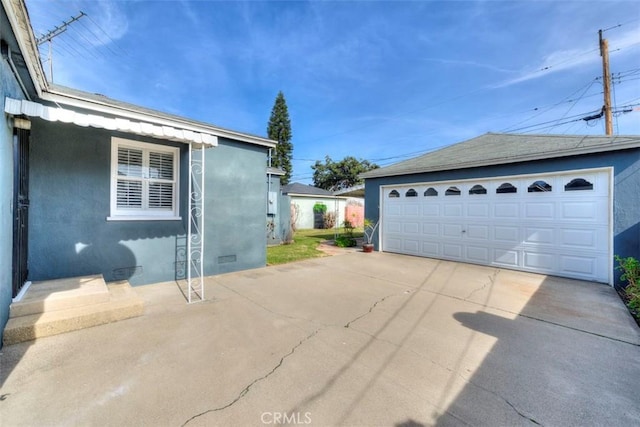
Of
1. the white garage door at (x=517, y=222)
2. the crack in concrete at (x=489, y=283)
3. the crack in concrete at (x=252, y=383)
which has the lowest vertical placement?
the crack in concrete at (x=489, y=283)

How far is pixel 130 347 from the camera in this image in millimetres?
2840

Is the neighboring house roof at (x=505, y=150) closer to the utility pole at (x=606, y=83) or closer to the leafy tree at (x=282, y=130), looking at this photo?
the utility pole at (x=606, y=83)

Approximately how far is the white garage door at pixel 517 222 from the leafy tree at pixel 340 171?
2139 cm

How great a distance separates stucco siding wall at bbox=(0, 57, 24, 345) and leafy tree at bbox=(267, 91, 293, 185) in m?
29.0

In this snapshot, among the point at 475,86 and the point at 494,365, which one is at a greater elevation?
the point at 475,86

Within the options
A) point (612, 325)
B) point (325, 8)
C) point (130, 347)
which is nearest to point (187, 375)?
point (130, 347)

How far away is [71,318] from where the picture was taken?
3.17 meters

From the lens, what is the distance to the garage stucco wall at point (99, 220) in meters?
4.09

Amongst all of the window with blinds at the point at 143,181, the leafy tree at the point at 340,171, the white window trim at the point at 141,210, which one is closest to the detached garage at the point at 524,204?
the white window trim at the point at 141,210

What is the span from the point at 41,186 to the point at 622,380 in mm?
7903

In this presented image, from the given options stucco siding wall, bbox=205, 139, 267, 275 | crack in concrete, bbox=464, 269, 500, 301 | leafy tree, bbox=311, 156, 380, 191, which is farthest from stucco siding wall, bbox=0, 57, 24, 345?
leafy tree, bbox=311, 156, 380, 191

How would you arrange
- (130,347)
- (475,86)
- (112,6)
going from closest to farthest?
(130,347), (112,6), (475,86)

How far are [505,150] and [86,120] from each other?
9.68 m

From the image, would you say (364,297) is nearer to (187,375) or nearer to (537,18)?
(187,375)
